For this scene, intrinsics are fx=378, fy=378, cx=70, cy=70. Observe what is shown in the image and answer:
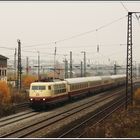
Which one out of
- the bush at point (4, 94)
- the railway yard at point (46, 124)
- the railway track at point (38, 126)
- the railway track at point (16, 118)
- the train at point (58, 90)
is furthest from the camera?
the bush at point (4, 94)

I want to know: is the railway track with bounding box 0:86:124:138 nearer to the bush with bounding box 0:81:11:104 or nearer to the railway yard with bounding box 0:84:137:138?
the railway yard with bounding box 0:84:137:138

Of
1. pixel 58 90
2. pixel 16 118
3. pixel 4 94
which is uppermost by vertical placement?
pixel 58 90

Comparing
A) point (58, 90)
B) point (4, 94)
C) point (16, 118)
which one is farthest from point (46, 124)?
point (4, 94)

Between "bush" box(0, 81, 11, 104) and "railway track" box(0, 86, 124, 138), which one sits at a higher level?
"bush" box(0, 81, 11, 104)

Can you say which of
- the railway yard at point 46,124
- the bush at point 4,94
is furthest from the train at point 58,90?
the bush at point 4,94

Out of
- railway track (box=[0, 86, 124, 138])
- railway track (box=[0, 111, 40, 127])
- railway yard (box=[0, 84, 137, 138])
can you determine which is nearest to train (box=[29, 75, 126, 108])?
railway yard (box=[0, 84, 137, 138])

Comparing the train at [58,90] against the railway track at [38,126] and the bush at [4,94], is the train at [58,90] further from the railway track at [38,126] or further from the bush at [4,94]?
the bush at [4,94]

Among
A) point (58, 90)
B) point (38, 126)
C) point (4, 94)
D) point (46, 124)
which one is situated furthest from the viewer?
point (4, 94)

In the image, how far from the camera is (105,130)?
2169cm

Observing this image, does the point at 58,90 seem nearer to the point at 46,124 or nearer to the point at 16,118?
the point at 16,118

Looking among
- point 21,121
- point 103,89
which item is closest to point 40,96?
point 21,121

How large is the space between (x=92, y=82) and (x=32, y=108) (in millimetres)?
21928

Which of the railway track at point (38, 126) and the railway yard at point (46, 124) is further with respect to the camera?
the railway yard at point (46, 124)

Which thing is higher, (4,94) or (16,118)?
(4,94)
